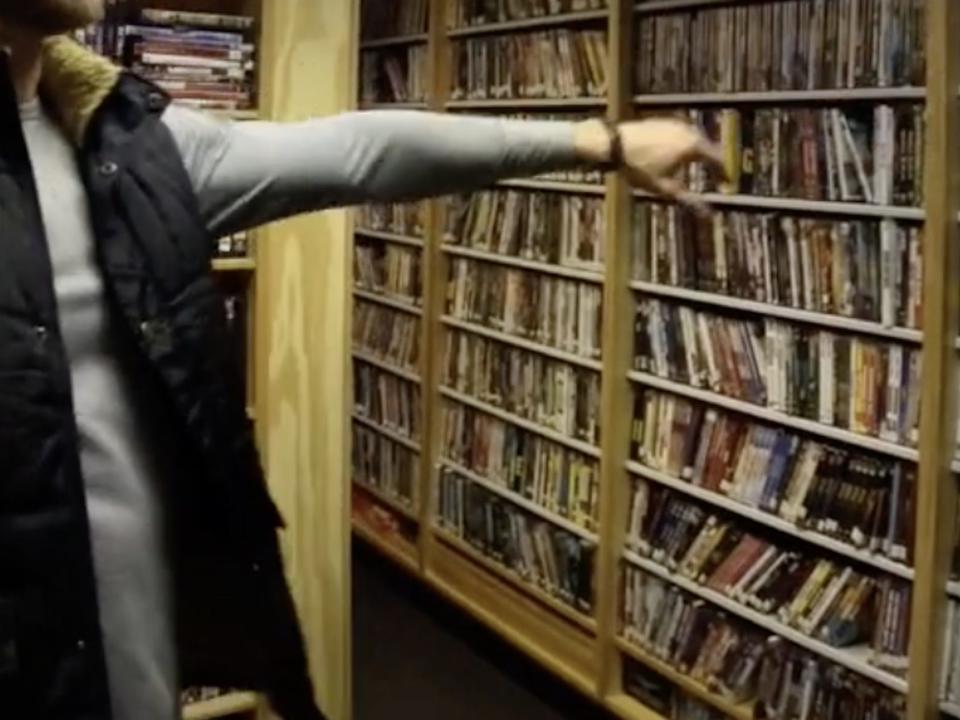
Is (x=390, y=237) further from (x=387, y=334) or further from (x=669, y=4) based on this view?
(x=669, y=4)

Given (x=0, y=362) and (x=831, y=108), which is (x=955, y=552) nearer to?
(x=831, y=108)

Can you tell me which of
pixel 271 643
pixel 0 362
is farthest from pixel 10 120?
pixel 271 643

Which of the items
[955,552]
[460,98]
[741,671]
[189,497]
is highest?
[460,98]

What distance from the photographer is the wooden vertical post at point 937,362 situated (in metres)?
2.39

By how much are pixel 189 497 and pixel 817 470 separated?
1.83 meters

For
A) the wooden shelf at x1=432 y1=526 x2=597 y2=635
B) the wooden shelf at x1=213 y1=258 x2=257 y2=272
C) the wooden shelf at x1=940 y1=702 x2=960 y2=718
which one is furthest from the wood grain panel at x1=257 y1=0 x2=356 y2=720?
the wooden shelf at x1=940 y1=702 x2=960 y2=718

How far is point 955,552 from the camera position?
8.20ft

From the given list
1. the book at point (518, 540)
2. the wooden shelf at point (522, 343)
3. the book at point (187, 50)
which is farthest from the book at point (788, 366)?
the book at point (187, 50)

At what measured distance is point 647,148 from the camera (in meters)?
1.34

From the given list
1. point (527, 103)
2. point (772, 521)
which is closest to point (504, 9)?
point (527, 103)

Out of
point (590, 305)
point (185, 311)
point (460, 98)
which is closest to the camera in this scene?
point (185, 311)

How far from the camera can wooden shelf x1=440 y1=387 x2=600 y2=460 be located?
3564 millimetres

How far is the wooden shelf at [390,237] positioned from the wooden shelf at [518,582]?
2.85 ft

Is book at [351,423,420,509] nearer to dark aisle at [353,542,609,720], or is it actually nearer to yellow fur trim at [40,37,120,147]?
dark aisle at [353,542,609,720]
